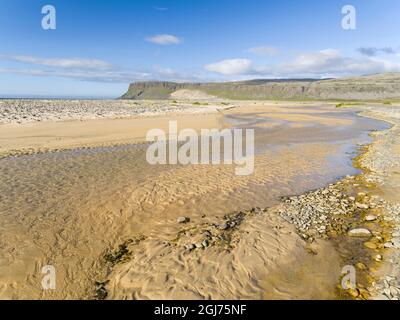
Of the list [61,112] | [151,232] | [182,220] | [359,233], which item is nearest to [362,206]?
[359,233]

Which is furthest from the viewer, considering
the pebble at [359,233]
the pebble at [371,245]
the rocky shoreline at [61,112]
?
the rocky shoreline at [61,112]

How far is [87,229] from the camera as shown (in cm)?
815

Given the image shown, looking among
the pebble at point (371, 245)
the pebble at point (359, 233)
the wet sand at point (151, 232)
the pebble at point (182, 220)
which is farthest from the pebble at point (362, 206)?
the pebble at point (182, 220)

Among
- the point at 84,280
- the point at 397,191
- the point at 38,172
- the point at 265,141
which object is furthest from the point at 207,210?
the point at 265,141

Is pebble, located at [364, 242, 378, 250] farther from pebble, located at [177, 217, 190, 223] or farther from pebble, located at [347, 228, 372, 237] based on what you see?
pebble, located at [177, 217, 190, 223]

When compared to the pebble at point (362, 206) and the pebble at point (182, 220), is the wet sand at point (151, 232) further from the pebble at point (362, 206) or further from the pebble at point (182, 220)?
the pebble at point (362, 206)

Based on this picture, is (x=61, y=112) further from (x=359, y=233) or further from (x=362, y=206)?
(x=359, y=233)

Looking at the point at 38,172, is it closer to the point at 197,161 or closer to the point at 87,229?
the point at 87,229

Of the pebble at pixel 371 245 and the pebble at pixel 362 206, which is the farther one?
the pebble at pixel 362 206

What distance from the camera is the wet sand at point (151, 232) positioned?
19.2 ft

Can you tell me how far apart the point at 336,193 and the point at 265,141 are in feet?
39.7

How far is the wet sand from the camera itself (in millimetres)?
5867

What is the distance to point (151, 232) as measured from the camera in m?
8.11

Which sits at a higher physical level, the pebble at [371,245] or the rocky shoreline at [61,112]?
the rocky shoreline at [61,112]
